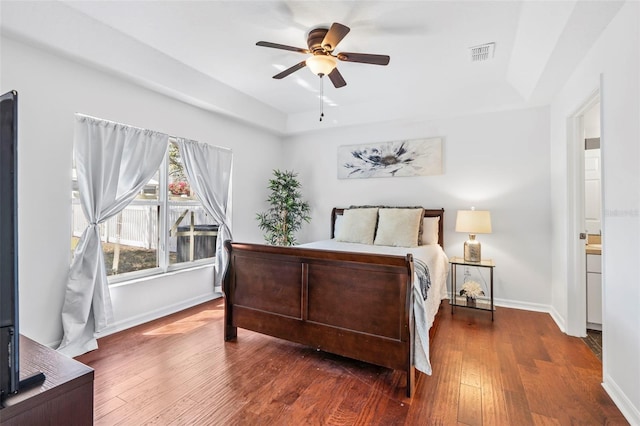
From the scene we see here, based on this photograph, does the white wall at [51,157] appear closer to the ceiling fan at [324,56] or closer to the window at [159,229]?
the window at [159,229]

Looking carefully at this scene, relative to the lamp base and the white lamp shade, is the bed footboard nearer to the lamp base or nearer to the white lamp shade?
the white lamp shade

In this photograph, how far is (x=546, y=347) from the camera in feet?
8.58

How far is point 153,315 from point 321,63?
3.06 metres

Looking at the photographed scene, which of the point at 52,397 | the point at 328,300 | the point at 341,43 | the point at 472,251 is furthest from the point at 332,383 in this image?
Answer: the point at 341,43

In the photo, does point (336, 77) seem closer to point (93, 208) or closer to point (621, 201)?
point (621, 201)

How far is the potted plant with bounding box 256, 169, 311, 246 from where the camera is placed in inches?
183

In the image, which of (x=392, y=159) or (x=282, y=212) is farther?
(x=282, y=212)

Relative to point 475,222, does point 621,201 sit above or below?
above

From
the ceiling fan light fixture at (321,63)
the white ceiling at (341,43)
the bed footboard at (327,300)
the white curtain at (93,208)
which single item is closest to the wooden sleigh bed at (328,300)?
the bed footboard at (327,300)

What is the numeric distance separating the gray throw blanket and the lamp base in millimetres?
1198

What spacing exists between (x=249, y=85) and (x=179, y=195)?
5.32ft

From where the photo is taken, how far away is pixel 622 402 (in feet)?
5.91

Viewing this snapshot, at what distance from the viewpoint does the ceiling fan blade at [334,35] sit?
2.02m

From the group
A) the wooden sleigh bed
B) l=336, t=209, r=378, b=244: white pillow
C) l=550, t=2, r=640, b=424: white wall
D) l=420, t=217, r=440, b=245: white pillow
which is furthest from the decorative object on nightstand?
the wooden sleigh bed
